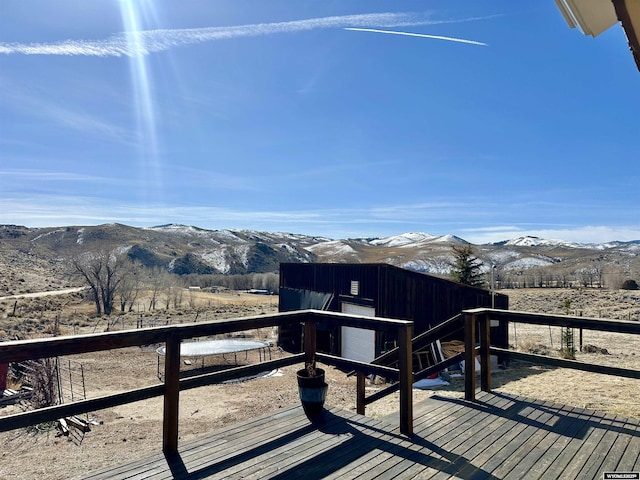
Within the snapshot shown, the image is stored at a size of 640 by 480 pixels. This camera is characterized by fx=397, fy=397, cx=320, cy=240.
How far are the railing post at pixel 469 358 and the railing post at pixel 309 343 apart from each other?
1705 mm

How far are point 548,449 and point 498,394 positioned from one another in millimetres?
1477

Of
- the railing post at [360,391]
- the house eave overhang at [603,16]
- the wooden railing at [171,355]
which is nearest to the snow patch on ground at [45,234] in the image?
the railing post at [360,391]

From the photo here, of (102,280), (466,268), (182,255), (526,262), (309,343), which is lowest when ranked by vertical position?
(102,280)

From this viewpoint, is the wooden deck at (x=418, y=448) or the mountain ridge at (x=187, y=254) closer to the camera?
the wooden deck at (x=418, y=448)

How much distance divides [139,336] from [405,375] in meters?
2.22

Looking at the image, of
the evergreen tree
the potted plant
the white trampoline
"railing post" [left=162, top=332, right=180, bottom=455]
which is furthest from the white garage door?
"railing post" [left=162, top=332, right=180, bottom=455]

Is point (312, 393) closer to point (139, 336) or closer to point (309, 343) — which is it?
point (309, 343)

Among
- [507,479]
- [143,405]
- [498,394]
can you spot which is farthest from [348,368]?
[143,405]

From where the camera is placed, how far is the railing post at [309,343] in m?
4.11

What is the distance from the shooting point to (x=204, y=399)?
12.5 m

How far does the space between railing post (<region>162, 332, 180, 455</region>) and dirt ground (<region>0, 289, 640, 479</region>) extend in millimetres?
3560

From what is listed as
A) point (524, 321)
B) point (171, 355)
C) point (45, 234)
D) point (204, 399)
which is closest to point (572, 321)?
point (524, 321)

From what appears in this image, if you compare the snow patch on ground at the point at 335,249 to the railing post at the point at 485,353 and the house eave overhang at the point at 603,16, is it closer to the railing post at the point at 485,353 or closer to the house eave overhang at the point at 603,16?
the railing post at the point at 485,353

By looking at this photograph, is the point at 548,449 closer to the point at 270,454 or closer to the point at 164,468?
the point at 270,454
